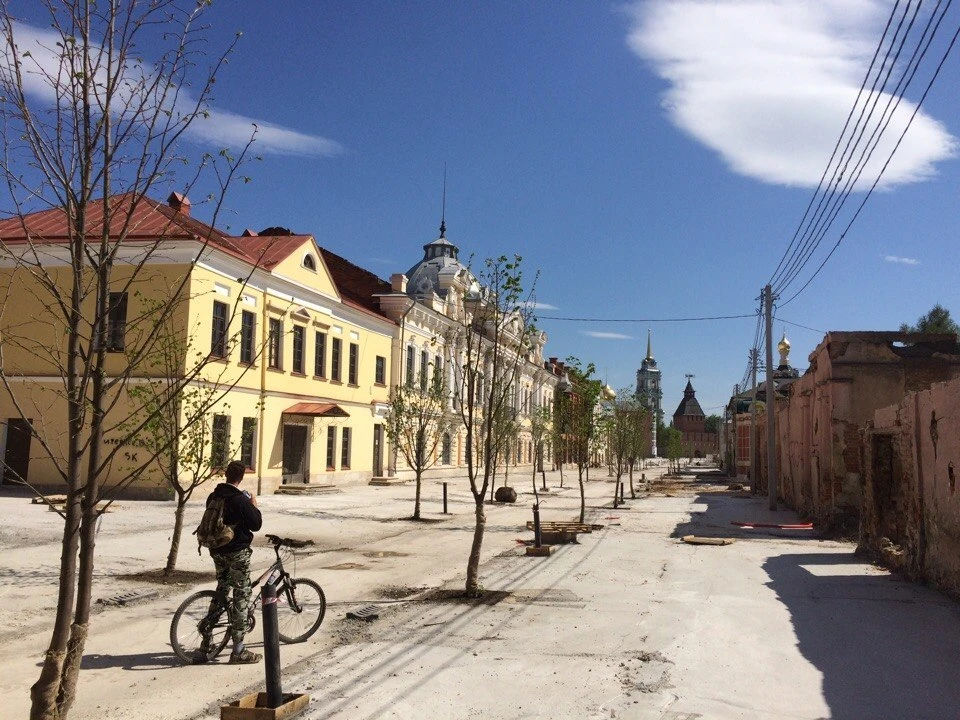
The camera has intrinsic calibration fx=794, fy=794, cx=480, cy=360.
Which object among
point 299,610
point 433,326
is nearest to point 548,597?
point 299,610

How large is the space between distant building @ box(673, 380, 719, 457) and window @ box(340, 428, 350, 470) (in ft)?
486

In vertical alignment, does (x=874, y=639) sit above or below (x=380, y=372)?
below

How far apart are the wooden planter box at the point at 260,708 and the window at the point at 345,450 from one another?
93.0ft

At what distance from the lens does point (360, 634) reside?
820 centimetres

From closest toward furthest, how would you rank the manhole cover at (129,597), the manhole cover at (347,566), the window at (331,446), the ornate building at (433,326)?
the manhole cover at (129,597) → the manhole cover at (347,566) → the window at (331,446) → the ornate building at (433,326)

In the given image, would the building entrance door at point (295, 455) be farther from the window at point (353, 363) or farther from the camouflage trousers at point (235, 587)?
the camouflage trousers at point (235, 587)

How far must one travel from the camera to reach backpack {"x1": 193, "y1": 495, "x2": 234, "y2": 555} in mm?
6906

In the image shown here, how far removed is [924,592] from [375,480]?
27.2 meters

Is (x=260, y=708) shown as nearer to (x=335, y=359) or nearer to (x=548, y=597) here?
(x=548, y=597)

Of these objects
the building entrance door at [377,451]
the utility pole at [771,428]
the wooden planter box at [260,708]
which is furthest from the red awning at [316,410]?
the wooden planter box at [260,708]

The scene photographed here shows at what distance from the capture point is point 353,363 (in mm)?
35031

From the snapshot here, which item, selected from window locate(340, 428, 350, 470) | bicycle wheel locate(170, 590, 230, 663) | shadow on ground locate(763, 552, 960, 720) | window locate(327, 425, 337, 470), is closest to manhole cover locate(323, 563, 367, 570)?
bicycle wheel locate(170, 590, 230, 663)

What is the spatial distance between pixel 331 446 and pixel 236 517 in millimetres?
26386

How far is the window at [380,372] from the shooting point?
122 ft
